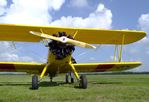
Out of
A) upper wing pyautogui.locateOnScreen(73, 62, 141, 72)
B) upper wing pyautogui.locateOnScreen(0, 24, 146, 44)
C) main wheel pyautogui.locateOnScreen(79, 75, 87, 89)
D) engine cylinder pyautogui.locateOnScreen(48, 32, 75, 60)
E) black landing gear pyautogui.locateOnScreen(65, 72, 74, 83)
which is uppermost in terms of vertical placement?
upper wing pyautogui.locateOnScreen(0, 24, 146, 44)

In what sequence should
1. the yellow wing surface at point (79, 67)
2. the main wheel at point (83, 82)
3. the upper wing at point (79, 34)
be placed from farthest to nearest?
the yellow wing surface at point (79, 67) → the upper wing at point (79, 34) → the main wheel at point (83, 82)

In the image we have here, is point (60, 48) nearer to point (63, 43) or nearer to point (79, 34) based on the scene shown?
point (63, 43)

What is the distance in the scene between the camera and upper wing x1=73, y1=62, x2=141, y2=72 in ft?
58.3

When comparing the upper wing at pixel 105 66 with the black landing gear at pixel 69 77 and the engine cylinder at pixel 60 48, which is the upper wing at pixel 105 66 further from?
the engine cylinder at pixel 60 48

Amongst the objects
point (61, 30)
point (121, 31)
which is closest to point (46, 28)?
point (61, 30)

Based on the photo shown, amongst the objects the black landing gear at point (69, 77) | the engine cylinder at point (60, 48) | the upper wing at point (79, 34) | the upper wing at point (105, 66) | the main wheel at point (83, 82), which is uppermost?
the upper wing at point (79, 34)

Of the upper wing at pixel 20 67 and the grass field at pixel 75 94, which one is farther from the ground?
the upper wing at pixel 20 67

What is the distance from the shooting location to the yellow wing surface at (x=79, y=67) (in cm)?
1662

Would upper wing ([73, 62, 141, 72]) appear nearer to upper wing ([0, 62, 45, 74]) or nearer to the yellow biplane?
the yellow biplane

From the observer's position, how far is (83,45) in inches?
571

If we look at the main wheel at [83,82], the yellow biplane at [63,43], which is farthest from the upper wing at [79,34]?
the main wheel at [83,82]

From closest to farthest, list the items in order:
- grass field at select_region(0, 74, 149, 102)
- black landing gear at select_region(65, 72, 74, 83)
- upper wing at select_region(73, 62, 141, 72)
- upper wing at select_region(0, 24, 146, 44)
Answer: grass field at select_region(0, 74, 149, 102)
upper wing at select_region(0, 24, 146, 44)
upper wing at select_region(73, 62, 141, 72)
black landing gear at select_region(65, 72, 74, 83)

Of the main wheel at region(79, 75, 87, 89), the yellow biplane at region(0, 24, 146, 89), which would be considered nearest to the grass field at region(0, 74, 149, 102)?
the main wheel at region(79, 75, 87, 89)

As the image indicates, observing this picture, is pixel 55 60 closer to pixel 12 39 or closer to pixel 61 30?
pixel 61 30
